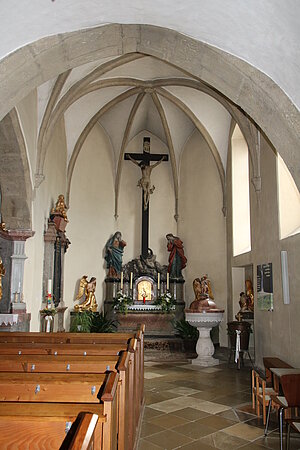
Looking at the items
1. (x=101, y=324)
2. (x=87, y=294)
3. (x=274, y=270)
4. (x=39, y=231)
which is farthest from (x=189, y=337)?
(x=39, y=231)

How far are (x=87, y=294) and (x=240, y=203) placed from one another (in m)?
4.83

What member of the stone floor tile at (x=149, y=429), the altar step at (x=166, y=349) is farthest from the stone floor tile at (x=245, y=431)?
the altar step at (x=166, y=349)

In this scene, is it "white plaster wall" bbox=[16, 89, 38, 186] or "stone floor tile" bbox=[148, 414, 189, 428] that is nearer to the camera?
"stone floor tile" bbox=[148, 414, 189, 428]

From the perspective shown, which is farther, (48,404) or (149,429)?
(149,429)

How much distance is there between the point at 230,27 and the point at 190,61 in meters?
0.82

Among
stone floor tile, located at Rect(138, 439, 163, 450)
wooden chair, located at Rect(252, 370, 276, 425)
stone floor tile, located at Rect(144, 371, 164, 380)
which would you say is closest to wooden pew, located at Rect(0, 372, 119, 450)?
stone floor tile, located at Rect(138, 439, 163, 450)

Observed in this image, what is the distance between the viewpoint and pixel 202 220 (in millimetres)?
12836

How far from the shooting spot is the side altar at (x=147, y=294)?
11.7 meters

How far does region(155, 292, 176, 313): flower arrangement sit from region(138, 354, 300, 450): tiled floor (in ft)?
12.0

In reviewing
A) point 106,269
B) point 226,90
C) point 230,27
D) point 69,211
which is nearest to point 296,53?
point 230,27

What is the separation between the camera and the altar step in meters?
10.1

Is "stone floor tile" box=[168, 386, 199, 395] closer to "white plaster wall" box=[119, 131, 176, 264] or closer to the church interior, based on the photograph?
the church interior

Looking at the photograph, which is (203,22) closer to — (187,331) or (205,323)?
(205,323)

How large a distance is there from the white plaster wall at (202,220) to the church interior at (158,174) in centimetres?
5
